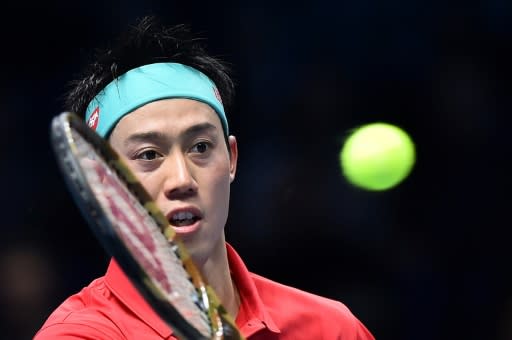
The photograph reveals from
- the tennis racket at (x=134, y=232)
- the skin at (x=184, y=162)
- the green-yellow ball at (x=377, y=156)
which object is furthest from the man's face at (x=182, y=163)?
the green-yellow ball at (x=377, y=156)

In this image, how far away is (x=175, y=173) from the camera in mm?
2088

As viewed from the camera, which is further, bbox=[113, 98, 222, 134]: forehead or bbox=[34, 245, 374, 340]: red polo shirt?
bbox=[113, 98, 222, 134]: forehead

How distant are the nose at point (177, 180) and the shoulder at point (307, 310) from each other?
15.7 inches

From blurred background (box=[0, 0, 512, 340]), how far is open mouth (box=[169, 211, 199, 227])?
1.28 metres

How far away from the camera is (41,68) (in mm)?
3182

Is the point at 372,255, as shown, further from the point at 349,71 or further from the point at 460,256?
the point at 349,71

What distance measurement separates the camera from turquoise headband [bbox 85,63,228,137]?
2.17 meters

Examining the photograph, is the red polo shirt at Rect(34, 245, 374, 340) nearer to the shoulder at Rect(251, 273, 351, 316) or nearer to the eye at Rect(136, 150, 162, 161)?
the shoulder at Rect(251, 273, 351, 316)

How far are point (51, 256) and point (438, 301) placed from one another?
52.0 inches

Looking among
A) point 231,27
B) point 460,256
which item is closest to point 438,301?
point 460,256

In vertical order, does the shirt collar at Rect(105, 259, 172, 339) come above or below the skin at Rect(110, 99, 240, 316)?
below

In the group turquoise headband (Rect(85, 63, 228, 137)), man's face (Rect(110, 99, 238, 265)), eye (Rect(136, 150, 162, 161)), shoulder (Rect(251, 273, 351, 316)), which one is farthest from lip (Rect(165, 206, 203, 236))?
shoulder (Rect(251, 273, 351, 316))

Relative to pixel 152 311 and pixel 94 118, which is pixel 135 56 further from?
pixel 152 311

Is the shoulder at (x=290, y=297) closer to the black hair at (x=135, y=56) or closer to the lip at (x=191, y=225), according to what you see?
the lip at (x=191, y=225)
